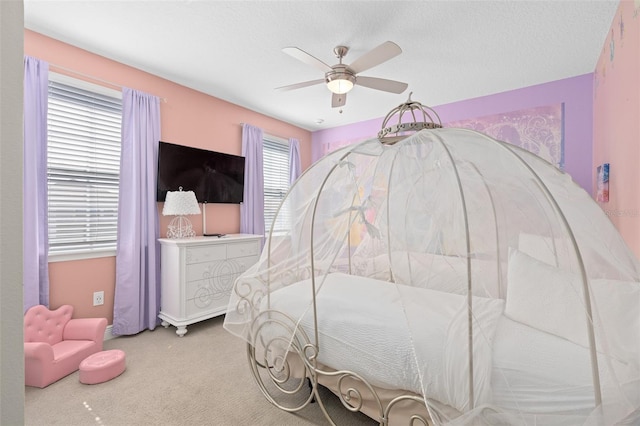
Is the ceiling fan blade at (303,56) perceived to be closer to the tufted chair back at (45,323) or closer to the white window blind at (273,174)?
the white window blind at (273,174)

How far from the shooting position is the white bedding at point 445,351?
103 centimetres

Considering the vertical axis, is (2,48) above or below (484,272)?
above

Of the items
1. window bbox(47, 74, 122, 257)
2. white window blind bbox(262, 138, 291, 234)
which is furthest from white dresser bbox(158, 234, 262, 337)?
white window blind bbox(262, 138, 291, 234)

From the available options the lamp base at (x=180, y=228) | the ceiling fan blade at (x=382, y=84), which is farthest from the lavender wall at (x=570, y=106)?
the lamp base at (x=180, y=228)

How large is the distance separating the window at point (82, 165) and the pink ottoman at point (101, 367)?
0.99 m

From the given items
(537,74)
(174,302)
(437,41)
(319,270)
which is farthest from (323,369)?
(537,74)

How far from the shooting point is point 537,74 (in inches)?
119

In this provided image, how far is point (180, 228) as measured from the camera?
3.18 m

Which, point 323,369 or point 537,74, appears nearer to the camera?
point 323,369

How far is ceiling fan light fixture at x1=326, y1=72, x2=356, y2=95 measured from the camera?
2.37 metres

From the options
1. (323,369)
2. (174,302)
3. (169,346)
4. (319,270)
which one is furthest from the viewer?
(174,302)

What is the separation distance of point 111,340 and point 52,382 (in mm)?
704

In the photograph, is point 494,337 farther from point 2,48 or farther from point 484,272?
point 2,48

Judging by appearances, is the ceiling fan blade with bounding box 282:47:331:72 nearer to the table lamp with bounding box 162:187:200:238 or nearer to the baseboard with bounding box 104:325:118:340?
the table lamp with bounding box 162:187:200:238
